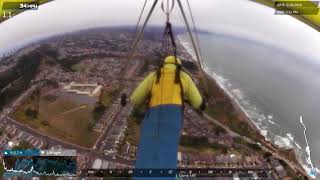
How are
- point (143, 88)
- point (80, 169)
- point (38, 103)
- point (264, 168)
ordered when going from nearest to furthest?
point (143, 88) < point (80, 169) < point (264, 168) < point (38, 103)

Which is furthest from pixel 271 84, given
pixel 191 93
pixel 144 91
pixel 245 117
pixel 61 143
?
pixel 144 91

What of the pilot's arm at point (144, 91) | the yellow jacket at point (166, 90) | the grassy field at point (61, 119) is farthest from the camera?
the grassy field at point (61, 119)

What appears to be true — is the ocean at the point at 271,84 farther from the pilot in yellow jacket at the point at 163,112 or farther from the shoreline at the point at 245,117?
the pilot in yellow jacket at the point at 163,112

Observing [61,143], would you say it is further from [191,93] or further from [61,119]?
[191,93]

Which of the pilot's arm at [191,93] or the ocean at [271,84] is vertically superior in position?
the pilot's arm at [191,93]

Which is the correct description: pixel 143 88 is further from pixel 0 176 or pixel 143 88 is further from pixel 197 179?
pixel 0 176

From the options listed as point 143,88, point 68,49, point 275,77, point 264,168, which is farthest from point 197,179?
point 68,49

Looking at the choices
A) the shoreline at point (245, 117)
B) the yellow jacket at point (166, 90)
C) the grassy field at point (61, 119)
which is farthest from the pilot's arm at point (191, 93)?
the grassy field at point (61, 119)

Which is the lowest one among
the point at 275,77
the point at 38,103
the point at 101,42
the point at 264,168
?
the point at 264,168
